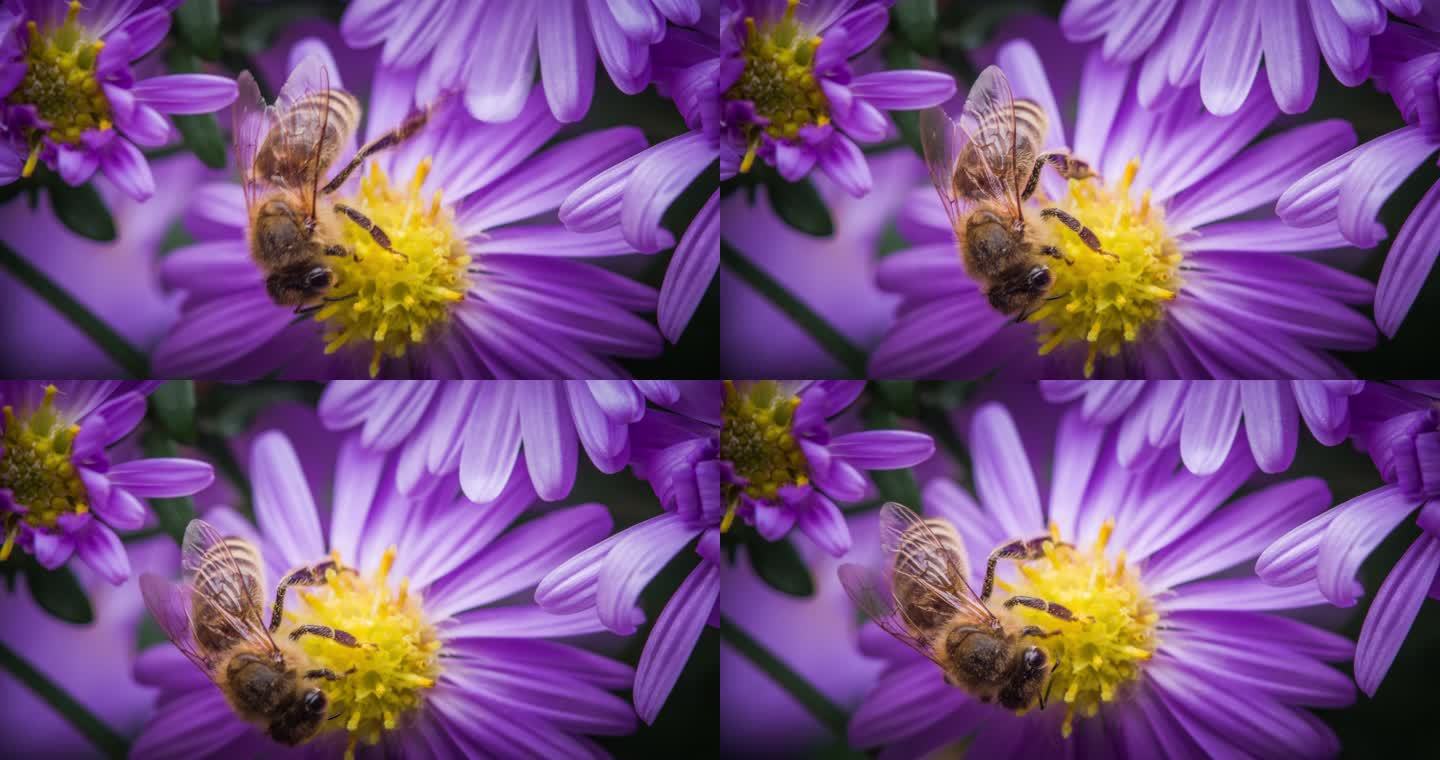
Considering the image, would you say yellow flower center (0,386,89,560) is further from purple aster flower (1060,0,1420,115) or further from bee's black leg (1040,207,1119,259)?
purple aster flower (1060,0,1420,115)

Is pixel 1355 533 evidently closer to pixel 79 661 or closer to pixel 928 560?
pixel 928 560

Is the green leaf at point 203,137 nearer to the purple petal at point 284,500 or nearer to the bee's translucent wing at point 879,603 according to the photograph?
the purple petal at point 284,500

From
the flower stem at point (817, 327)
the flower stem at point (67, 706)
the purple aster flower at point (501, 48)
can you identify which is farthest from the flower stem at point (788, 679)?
the flower stem at point (67, 706)

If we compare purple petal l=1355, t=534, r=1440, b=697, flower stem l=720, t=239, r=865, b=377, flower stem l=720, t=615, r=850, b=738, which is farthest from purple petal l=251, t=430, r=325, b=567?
purple petal l=1355, t=534, r=1440, b=697

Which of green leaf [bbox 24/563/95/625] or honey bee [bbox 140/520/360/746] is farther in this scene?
green leaf [bbox 24/563/95/625]

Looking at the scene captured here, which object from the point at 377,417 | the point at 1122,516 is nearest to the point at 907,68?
the point at 1122,516

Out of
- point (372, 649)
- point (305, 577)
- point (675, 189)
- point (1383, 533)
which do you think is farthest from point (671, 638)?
point (1383, 533)

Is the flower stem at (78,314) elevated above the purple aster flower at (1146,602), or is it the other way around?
the flower stem at (78,314)
